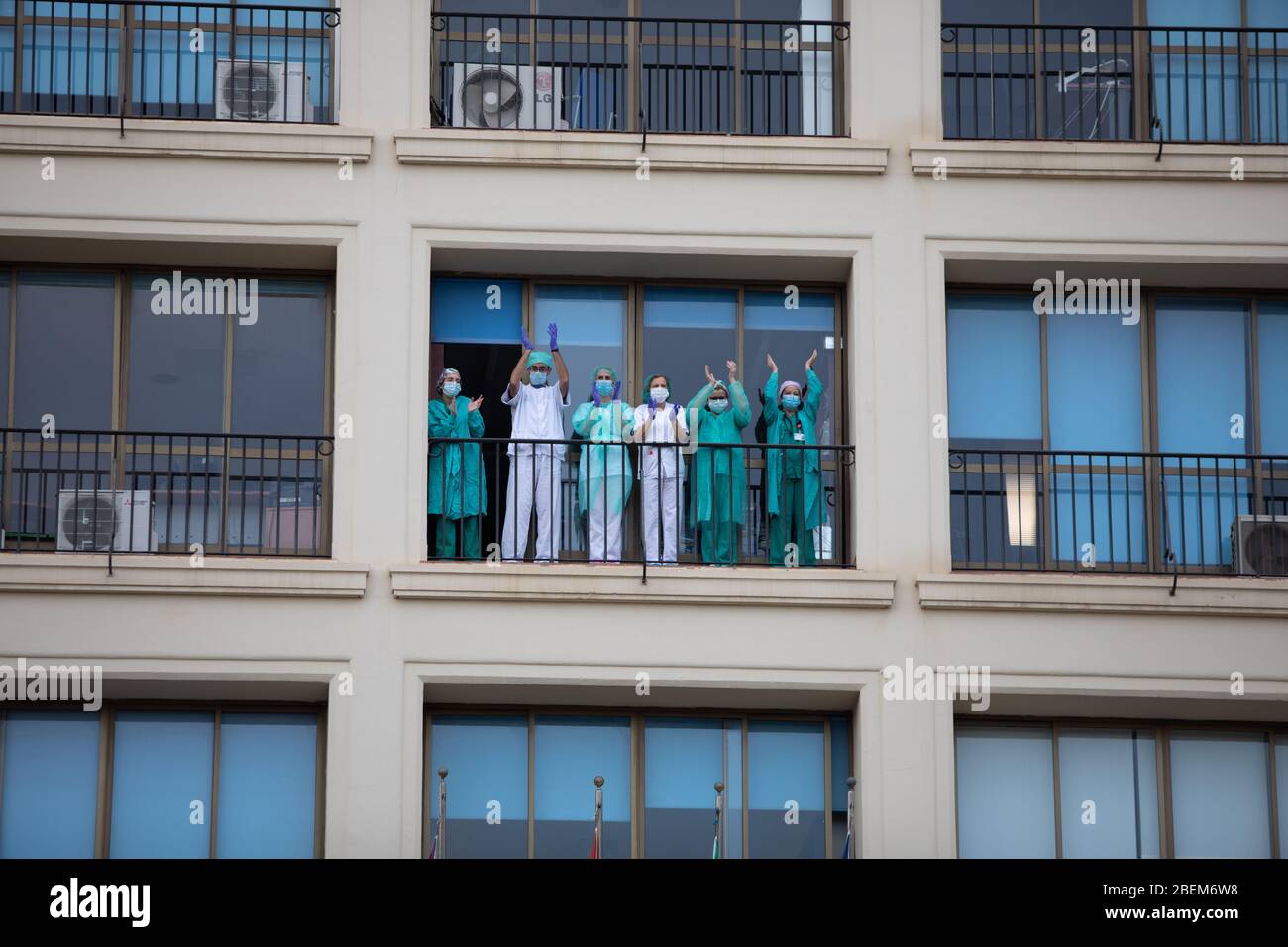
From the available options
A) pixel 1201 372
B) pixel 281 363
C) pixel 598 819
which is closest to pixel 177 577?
pixel 281 363

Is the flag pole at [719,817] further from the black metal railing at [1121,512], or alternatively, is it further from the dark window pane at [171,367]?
the dark window pane at [171,367]

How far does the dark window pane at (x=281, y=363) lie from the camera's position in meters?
19.7

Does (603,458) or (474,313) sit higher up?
(474,313)

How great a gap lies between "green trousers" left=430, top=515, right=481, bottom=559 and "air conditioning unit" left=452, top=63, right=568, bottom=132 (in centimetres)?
357

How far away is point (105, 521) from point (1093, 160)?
359 inches

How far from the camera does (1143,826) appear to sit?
1920 centimetres

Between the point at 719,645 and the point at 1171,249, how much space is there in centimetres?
531

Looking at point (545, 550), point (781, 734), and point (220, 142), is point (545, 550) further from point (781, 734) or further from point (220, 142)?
point (220, 142)

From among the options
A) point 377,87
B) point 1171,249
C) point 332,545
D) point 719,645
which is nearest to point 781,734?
point 719,645

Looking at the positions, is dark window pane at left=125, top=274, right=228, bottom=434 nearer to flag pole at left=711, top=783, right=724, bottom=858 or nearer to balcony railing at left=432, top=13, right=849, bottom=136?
balcony railing at left=432, top=13, right=849, bottom=136

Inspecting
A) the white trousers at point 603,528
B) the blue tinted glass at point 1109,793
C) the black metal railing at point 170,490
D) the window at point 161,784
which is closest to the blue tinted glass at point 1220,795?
the blue tinted glass at point 1109,793

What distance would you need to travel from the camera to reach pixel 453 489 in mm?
19172

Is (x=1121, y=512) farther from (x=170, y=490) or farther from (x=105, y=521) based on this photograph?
(x=105, y=521)

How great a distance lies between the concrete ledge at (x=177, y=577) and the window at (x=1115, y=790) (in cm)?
558
